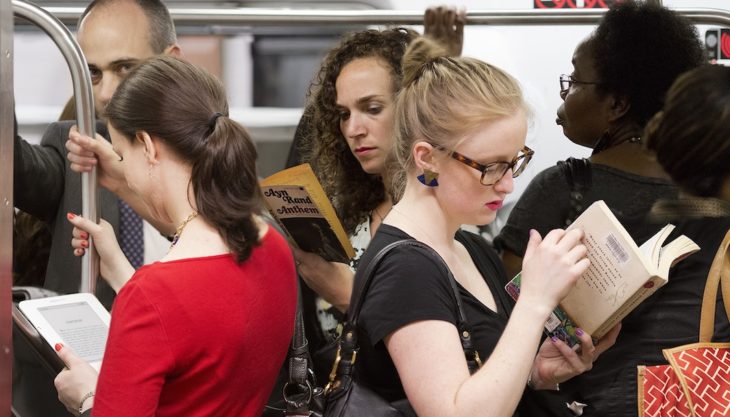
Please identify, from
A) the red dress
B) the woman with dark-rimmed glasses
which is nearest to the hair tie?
the red dress

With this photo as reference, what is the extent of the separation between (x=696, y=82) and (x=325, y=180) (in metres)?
1.11

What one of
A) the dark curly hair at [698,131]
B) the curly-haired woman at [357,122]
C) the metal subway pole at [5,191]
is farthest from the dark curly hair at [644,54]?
the metal subway pole at [5,191]

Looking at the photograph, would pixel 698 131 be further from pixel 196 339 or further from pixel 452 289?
pixel 196 339

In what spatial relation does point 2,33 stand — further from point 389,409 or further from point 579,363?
point 579,363

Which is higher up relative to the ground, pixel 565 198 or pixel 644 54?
pixel 644 54

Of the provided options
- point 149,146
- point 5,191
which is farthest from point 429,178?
point 5,191

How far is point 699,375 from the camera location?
2.00 m

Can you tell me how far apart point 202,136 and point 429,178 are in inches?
16.9

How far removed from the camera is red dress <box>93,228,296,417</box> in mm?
1615

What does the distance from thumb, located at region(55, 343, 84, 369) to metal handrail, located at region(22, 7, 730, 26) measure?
46.9 inches

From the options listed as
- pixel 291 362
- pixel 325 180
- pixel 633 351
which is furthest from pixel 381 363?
pixel 325 180

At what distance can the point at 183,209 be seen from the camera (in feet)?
5.93

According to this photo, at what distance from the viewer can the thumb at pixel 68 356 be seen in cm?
198

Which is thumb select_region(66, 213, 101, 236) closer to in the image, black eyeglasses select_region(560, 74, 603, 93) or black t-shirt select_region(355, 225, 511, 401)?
black t-shirt select_region(355, 225, 511, 401)
